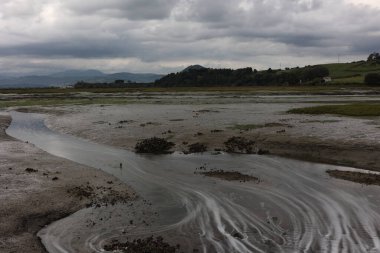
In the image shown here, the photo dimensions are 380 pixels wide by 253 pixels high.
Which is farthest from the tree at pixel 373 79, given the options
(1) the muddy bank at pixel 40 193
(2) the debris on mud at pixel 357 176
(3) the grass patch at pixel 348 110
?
(1) the muddy bank at pixel 40 193

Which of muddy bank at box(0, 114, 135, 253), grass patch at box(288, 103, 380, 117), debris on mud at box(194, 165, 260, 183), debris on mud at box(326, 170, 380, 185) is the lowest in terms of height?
debris on mud at box(194, 165, 260, 183)

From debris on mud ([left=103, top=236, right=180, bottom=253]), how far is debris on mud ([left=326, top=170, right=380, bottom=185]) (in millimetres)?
11738

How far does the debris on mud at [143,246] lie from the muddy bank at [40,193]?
2.22 m

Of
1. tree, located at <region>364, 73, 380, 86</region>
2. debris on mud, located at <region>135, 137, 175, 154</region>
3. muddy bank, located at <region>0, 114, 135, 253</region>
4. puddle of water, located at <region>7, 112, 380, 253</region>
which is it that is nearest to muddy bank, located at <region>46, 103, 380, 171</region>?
debris on mud, located at <region>135, 137, 175, 154</region>

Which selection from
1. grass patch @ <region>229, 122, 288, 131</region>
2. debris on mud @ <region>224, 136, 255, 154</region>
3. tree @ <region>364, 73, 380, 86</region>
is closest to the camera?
debris on mud @ <region>224, 136, 255, 154</region>

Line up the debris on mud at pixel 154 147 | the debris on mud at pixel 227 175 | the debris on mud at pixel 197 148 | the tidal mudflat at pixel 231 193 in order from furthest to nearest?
the debris on mud at pixel 154 147, the debris on mud at pixel 197 148, the debris on mud at pixel 227 175, the tidal mudflat at pixel 231 193

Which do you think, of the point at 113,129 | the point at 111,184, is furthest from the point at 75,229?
the point at 113,129

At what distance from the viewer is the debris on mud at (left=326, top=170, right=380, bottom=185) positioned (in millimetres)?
21952

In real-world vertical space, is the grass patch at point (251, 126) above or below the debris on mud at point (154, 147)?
above

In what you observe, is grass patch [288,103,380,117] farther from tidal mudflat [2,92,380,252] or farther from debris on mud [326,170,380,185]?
debris on mud [326,170,380,185]

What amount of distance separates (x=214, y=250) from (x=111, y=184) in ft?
33.6

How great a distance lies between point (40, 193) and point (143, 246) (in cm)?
830

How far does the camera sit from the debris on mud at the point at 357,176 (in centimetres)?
2195

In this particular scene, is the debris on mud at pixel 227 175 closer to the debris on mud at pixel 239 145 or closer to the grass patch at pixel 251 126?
the debris on mud at pixel 239 145
